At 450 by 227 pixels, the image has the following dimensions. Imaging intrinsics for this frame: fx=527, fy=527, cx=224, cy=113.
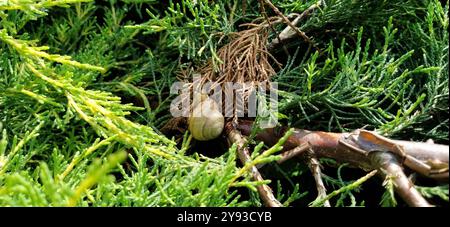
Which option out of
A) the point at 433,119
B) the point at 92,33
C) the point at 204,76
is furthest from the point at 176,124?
the point at 433,119

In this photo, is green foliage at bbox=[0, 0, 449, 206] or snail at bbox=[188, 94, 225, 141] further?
snail at bbox=[188, 94, 225, 141]

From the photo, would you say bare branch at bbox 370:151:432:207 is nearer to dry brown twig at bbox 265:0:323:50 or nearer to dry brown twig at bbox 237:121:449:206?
dry brown twig at bbox 237:121:449:206

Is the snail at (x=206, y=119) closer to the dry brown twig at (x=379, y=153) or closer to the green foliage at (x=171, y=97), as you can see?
the green foliage at (x=171, y=97)

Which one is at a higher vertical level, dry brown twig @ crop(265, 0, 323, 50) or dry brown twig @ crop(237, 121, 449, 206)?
dry brown twig @ crop(265, 0, 323, 50)

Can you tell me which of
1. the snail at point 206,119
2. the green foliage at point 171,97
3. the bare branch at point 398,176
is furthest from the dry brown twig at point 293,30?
the bare branch at point 398,176

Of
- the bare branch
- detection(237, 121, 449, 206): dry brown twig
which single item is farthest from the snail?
the bare branch

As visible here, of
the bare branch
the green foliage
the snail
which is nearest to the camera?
the bare branch
